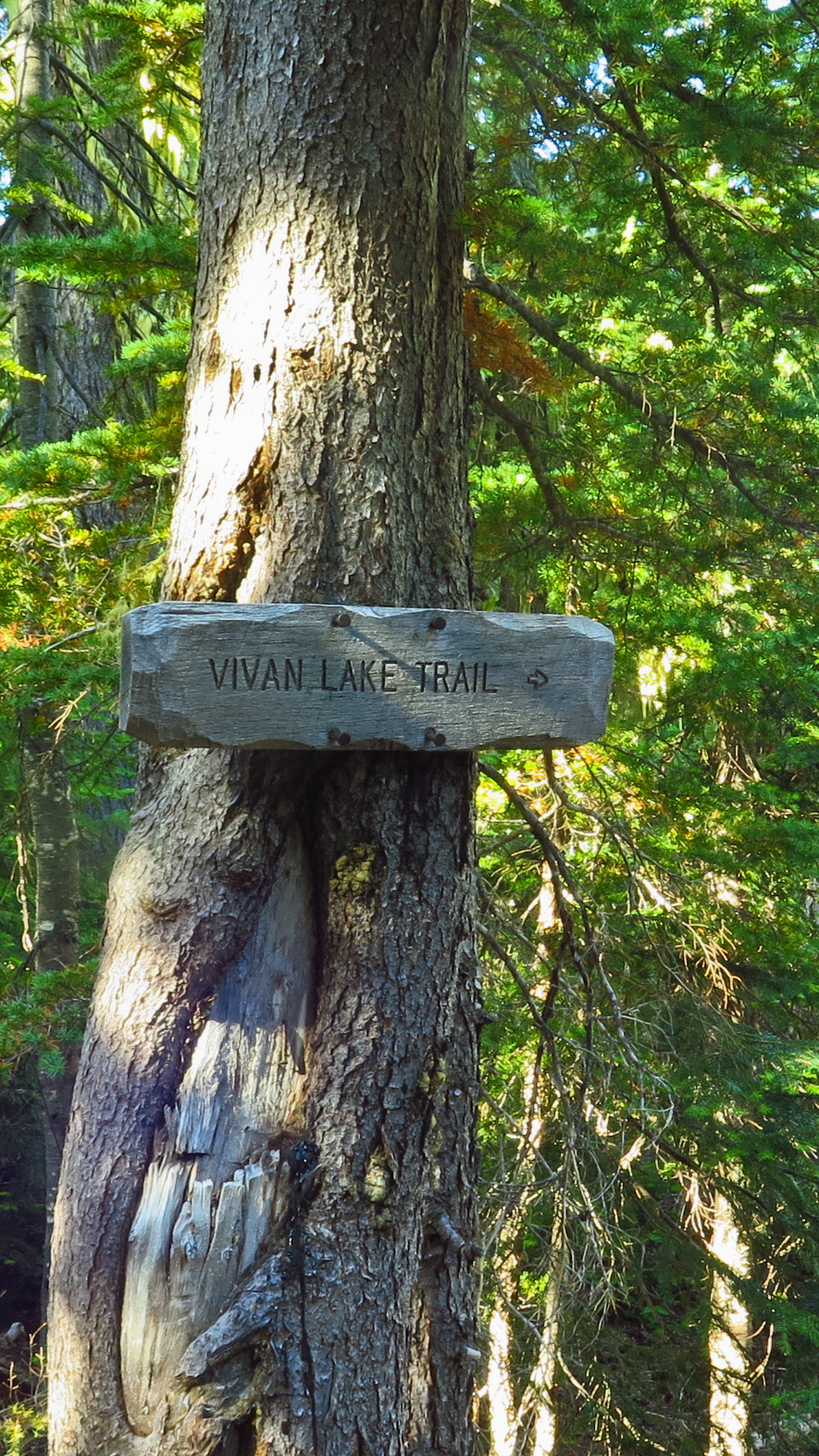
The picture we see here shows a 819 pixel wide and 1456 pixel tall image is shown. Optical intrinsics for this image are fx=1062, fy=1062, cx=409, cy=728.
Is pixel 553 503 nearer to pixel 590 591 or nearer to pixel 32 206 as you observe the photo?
pixel 590 591

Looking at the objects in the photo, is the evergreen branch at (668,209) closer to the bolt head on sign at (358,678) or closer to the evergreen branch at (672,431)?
the evergreen branch at (672,431)

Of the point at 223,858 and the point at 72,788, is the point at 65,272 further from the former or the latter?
the point at 72,788

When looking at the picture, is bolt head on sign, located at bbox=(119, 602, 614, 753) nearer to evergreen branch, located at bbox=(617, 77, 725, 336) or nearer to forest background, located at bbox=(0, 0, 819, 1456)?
forest background, located at bbox=(0, 0, 819, 1456)

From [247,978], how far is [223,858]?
0.28 metres

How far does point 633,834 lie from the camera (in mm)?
5758

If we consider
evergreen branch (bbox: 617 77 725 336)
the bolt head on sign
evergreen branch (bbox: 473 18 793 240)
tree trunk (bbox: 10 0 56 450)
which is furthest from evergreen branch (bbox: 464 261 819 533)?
tree trunk (bbox: 10 0 56 450)

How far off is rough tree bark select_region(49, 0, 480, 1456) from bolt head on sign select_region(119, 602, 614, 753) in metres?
0.19

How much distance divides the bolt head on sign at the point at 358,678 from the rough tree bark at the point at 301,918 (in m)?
0.19

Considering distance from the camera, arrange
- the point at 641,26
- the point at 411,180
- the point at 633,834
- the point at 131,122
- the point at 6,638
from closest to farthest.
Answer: the point at 411,180, the point at 641,26, the point at 6,638, the point at 633,834, the point at 131,122

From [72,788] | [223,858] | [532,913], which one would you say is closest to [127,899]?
[223,858]

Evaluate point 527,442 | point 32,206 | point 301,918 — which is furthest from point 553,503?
point 32,206

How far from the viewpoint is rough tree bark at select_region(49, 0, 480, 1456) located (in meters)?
2.24

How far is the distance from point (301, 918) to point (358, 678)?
1.93 ft

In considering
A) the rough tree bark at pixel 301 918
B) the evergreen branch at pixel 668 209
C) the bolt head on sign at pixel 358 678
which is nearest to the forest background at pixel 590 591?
the evergreen branch at pixel 668 209
